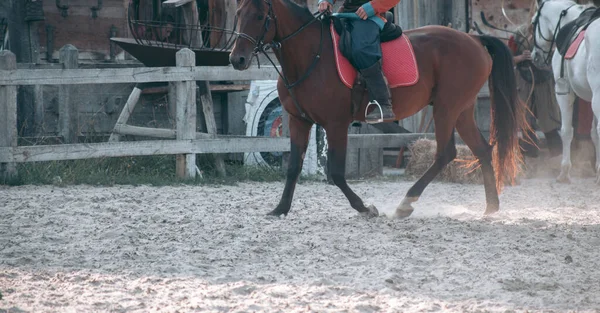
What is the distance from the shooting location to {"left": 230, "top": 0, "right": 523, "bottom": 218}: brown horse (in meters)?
6.25

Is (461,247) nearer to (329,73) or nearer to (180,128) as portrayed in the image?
(329,73)

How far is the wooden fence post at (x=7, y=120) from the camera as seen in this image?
8.52m

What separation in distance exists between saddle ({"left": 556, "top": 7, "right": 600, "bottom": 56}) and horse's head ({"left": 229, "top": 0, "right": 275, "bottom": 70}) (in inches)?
177

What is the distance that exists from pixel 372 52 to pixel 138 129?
4.80 metres

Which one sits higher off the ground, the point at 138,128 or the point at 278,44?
the point at 278,44

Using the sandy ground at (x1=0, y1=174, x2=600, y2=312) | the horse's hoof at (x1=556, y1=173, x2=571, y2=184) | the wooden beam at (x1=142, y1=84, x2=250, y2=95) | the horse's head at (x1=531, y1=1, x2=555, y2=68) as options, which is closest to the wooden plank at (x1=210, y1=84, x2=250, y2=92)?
the wooden beam at (x1=142, y1=84, x2=250, y2=95)

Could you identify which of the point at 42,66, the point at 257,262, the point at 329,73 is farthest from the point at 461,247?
the point at 42,66

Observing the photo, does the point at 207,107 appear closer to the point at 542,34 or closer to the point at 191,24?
the point at 191,24

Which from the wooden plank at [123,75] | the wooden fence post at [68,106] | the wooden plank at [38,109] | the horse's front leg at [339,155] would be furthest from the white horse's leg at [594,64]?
the wooden plank at [38,109]

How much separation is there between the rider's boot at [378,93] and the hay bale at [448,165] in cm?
367

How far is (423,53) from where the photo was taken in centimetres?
664

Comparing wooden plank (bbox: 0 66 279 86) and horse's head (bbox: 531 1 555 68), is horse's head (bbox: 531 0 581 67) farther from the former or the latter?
wooden plank (bbox: 0 66 279 86)

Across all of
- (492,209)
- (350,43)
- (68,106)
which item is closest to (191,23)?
(68,106)

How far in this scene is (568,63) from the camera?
29.9 ft
